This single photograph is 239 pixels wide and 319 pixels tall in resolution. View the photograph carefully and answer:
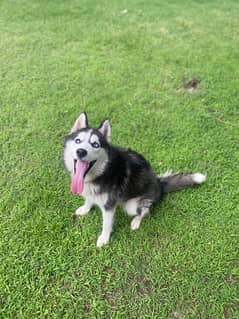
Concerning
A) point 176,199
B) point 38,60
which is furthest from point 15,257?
point 38,60

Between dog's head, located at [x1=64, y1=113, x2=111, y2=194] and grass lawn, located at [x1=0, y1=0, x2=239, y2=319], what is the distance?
2.17 ft

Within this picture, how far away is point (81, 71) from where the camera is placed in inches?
173

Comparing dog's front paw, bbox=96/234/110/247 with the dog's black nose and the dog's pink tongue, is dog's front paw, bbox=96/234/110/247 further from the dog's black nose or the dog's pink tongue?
the dog's black nose

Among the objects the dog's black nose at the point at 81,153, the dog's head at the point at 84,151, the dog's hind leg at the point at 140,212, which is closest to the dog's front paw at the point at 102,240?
Answer: the dog's hind leg at the point at 140,212

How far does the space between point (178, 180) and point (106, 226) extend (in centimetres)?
82

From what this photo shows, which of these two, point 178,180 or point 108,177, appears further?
point 178,180

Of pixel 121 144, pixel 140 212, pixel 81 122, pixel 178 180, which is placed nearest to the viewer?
pixel 81 122

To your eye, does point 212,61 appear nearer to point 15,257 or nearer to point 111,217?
point 111,217

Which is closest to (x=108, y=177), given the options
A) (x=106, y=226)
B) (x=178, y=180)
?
(x=106, y=226)

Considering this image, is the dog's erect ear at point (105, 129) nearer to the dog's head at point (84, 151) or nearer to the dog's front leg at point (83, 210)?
the dog's head at point (84, 151)

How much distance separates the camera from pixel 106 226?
8.20ft

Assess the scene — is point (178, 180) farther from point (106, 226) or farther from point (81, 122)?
point (81, 122)

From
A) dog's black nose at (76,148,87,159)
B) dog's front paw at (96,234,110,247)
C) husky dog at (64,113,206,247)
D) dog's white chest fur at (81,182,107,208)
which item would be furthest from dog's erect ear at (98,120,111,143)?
dog's front paw at (96,234,110,247)

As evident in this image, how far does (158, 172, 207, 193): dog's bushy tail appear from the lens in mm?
2834
